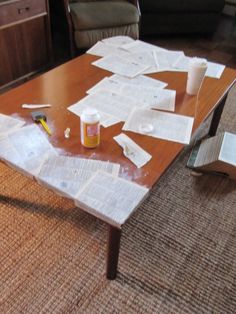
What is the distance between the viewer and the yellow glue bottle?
97 centimetres

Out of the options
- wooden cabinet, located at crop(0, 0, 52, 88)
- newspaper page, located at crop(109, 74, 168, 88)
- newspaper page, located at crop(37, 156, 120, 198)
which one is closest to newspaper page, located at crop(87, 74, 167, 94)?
newspaper page, located at crop(109, 74, 168, 88)

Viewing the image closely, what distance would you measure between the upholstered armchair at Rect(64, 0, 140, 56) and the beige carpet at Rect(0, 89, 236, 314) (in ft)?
4.47

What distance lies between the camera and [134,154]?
3.41 feet

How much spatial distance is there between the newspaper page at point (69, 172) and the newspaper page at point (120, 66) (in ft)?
2.24

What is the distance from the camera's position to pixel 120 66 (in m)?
1.57

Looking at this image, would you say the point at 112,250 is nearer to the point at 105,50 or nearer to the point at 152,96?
the point at 152,96

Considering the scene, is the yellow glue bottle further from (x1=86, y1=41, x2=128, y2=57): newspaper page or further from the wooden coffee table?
(x1=86, y1=41, x2=128, y2=57): newspaper page

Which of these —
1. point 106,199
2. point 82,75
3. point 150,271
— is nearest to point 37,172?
point 106,199

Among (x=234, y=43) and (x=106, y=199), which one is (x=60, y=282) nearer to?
(x=106, y=199)

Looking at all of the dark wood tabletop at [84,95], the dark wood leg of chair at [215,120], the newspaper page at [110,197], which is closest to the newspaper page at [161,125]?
the dark wood tabletop at [84,95]

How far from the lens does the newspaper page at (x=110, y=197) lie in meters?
0.84

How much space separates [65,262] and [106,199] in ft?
1.51

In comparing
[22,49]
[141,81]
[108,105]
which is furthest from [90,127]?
[22,49]

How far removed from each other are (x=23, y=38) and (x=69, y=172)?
1596mm
